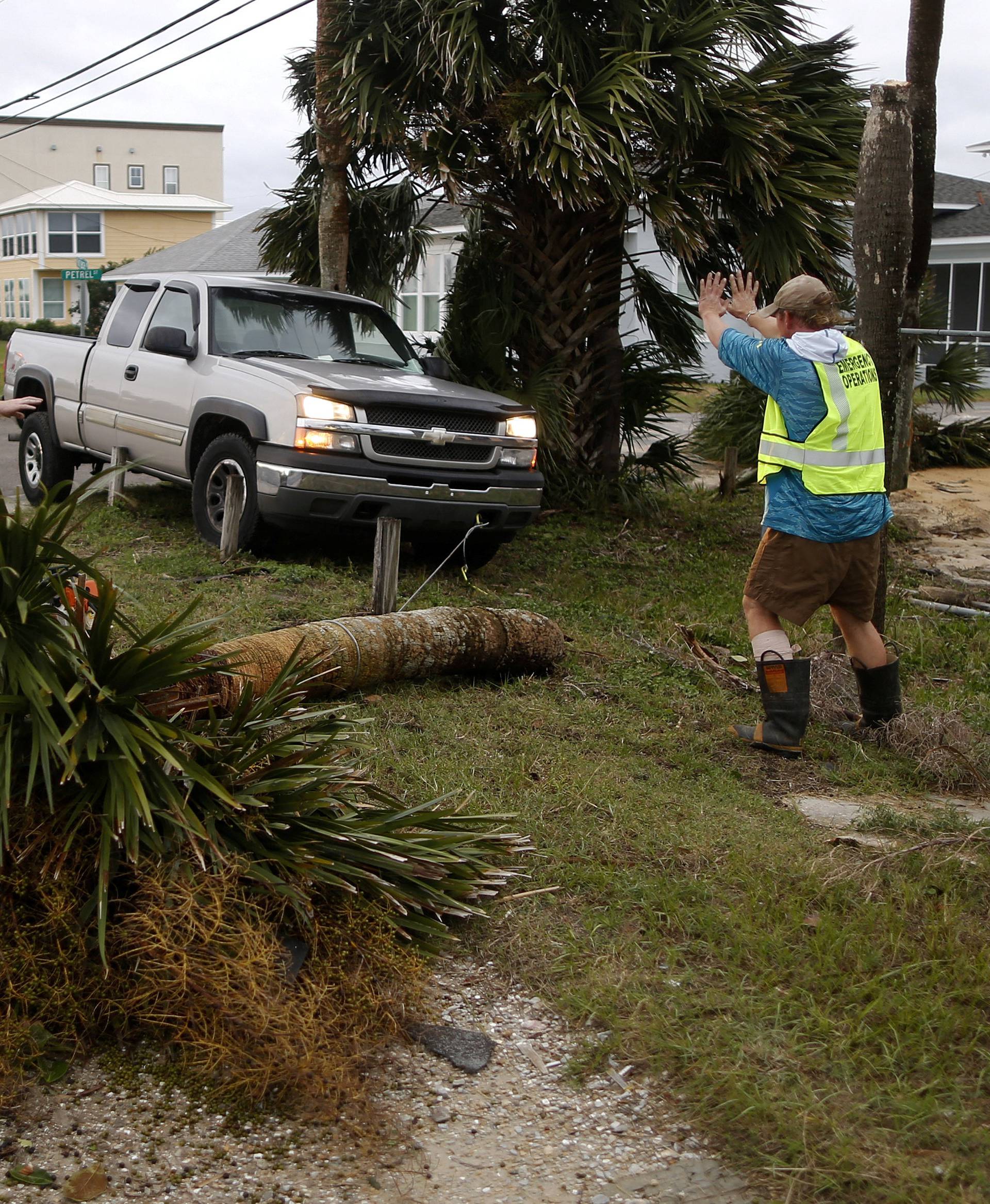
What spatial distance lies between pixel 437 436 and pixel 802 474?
331 centimetres

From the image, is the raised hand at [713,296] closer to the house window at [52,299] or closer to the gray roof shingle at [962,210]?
the gray roof shingle at [962,210]

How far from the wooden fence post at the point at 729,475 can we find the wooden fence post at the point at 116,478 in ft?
20.7

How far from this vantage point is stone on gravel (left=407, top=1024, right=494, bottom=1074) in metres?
3.31

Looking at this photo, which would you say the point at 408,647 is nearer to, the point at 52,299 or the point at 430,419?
the point at 430,419

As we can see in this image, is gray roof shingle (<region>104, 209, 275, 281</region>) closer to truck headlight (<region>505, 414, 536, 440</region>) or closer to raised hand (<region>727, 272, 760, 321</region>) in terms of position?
truck headlight (<region>505, 414, 536, 440</region>)

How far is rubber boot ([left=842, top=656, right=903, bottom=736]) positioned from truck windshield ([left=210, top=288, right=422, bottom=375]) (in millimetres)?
4752

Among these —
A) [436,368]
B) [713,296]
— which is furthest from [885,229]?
[436,368]

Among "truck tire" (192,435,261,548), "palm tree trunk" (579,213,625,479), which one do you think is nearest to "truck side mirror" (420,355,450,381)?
"truck tire" (192,435,261,548)

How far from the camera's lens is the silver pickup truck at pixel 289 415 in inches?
319

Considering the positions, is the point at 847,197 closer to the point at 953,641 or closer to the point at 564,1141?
the point at 953,641

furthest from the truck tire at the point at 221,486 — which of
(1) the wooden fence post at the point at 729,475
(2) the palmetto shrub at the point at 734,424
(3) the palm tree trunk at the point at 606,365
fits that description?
(2) the palmetto shrub at the point at 734,424

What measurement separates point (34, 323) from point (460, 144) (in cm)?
4924

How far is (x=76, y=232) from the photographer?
59594 millimetres

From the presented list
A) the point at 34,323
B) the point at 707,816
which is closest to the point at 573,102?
the point at 707,816
